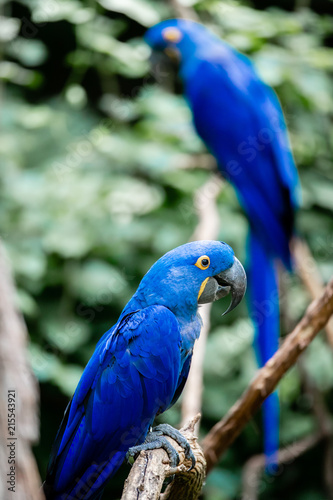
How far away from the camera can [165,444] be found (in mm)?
907

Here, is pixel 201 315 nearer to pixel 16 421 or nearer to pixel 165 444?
pixel 165 444

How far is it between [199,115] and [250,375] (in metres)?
0.99

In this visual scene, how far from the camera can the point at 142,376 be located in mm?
939

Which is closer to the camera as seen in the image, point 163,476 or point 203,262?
point 163,476

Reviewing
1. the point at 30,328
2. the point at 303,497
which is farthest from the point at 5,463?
the point at 303,497

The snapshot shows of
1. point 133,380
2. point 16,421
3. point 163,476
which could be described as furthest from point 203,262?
point 16,421

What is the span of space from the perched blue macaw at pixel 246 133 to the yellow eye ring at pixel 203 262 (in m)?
0.79

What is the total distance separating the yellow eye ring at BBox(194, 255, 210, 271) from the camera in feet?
3.08

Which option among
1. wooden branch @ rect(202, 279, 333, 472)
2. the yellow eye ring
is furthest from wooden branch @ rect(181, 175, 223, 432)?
the yellow eye ring

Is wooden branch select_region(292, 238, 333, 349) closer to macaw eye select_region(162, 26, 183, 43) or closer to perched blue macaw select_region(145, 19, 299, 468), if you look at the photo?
perched blue macaw select_region(145, 19, 299, 468)

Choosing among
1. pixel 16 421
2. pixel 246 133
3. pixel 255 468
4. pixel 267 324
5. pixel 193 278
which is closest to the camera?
pixel 16 421

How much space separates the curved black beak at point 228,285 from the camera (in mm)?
965

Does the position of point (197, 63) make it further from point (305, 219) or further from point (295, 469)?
point (295, 469)

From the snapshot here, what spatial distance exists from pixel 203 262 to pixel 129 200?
1.16 metres
